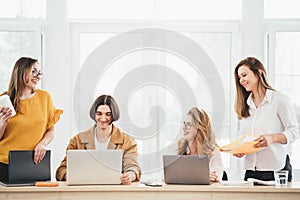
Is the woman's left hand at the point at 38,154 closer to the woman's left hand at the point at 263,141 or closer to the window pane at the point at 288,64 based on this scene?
the woman's left hand at the point at 263,141

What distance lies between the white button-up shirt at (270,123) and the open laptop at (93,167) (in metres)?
0.92

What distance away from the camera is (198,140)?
362 cm

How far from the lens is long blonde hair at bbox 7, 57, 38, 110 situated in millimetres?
3580

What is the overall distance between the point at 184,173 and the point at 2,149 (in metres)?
1.19

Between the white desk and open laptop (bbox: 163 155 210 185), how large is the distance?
3.0 inches

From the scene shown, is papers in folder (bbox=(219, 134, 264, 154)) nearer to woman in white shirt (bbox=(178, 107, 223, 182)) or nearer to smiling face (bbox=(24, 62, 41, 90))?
woman in white shirt (bbox=(178, 107, 223, 182))

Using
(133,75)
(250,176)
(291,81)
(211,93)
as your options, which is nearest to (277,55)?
(291,81)

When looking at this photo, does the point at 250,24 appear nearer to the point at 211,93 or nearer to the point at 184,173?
the point at 211,93

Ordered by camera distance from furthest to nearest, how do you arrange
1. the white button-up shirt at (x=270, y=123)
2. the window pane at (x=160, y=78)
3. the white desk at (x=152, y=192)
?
the window pane at (x=160, y=78) < the white button-up shirt at (x=270, y=123) < the white desk at (x=152, y=192)

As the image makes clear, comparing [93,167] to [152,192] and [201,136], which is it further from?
[201,136]

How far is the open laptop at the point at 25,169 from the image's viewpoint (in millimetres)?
3320

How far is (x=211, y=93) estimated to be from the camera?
501 cm

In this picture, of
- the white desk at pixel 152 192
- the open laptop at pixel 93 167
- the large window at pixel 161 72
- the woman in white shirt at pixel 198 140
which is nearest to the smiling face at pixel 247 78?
the woman in white shirt at pixel 198 140

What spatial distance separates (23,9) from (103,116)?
72.0 inches
